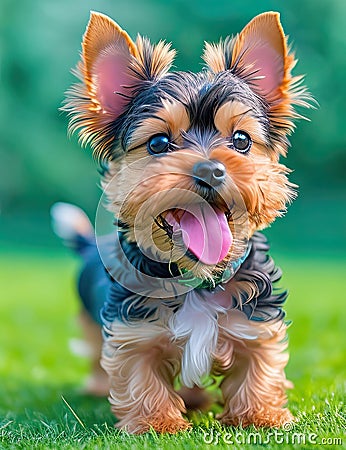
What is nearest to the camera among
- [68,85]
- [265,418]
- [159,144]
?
[159,144]

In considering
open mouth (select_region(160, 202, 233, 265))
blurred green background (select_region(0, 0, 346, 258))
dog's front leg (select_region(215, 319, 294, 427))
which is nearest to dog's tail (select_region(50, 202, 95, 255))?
dog's front leg (select_region(215, 319, 294, 427))

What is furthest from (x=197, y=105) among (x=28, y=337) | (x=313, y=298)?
(x=313, y=298)

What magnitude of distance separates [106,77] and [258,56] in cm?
69

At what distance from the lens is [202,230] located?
317cm

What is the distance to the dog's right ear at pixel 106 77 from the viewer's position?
3.48m

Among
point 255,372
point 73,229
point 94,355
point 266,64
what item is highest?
point 266,64

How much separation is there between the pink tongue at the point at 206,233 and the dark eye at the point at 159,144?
0.30m

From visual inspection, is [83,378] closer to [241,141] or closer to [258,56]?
[241,141]

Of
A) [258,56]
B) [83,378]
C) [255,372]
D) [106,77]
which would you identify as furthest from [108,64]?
[83,378]

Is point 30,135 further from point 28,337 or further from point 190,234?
point 190,234

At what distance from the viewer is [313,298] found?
8.55 meters

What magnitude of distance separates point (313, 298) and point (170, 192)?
575cm

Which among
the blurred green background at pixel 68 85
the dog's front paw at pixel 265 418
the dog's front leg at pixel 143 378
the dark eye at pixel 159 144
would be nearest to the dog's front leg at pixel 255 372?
the dog's front paw at pixel 265 418

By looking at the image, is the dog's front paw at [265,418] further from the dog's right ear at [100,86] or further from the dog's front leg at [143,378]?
the dog's right ear at [100,86]
